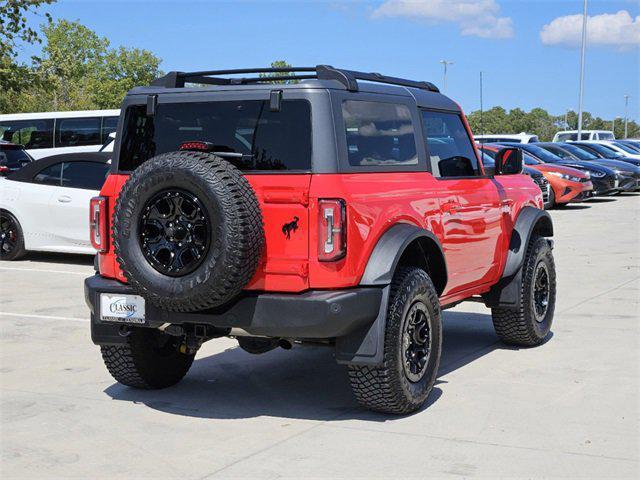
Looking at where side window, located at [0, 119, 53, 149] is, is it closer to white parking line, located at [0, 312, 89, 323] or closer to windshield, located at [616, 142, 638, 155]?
white parking line, located at [0, 312, 89, 323]

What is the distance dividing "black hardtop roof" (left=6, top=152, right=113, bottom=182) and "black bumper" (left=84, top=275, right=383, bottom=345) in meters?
7.74

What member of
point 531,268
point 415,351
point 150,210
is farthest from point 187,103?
point 531,268

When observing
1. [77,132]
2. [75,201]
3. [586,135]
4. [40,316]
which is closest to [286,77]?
[40,316]

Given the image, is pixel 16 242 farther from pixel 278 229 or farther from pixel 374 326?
pixel 374 326

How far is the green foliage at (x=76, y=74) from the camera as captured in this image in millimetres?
28963

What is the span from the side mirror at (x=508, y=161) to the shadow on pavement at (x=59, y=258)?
7.39 meters

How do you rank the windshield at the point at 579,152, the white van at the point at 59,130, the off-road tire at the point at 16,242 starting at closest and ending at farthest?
the off-road tire at the point at 16,242
the white van at the point at 59,130
the windshield at the point at 579,152

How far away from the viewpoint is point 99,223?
6.11 m

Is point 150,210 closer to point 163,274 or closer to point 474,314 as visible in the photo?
point 163,274

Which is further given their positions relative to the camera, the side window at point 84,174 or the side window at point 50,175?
the side window at point 50,175

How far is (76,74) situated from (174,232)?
304ft

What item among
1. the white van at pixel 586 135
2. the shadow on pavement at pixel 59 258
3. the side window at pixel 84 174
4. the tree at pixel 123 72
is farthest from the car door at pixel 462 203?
the tree at pixel 123 72

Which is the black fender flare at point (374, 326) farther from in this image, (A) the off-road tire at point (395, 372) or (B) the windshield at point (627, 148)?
(B) the windshield at point (627, 148)

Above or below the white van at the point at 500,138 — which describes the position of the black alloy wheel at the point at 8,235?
below
